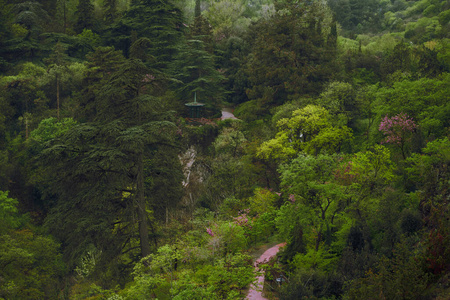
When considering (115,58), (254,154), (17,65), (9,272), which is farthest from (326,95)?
(17,65)

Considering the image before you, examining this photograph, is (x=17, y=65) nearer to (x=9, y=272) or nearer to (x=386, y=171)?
(x=9, y=272)

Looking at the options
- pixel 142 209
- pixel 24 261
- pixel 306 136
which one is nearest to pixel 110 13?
pixel 306 136

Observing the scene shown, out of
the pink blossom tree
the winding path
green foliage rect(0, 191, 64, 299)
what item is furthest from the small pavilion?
the pink blossom tree

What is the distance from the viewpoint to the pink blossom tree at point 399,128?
21.2 m

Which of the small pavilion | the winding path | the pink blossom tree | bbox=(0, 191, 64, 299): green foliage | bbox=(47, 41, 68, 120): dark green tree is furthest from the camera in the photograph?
bbox=(47, 41, 68, 120): dark green tree

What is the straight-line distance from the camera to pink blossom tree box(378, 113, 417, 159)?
21.2 m

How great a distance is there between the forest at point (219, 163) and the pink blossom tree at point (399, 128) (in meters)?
0.12

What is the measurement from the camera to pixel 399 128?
21.3m

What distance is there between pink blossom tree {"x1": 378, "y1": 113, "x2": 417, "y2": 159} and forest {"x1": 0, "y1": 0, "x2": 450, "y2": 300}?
0.40 ft

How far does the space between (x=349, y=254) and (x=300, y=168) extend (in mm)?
4619

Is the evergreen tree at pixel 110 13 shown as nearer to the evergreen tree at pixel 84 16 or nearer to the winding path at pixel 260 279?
the evergreen tree at pixel 84 16

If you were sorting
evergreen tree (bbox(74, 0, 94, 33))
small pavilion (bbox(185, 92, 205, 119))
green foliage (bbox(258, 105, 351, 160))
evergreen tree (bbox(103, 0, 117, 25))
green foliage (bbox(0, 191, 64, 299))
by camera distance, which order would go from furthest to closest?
evergreen tree (bbox(103, 0, 117, 25))
evergreen tree (bbox(74, 0, 94, 33))
small pavilion (bbox(185, 92, 205, 119))
green foliage (bbox(258, 105, 351, 160))
green foliage (bbox(0, 191, 64, 299))

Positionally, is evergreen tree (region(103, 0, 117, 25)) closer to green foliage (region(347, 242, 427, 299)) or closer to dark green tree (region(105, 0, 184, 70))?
dark green tree (region(105, 0, 184, 70))

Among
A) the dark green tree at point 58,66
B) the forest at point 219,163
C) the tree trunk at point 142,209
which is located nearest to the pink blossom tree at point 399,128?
the forest at point 219,163
